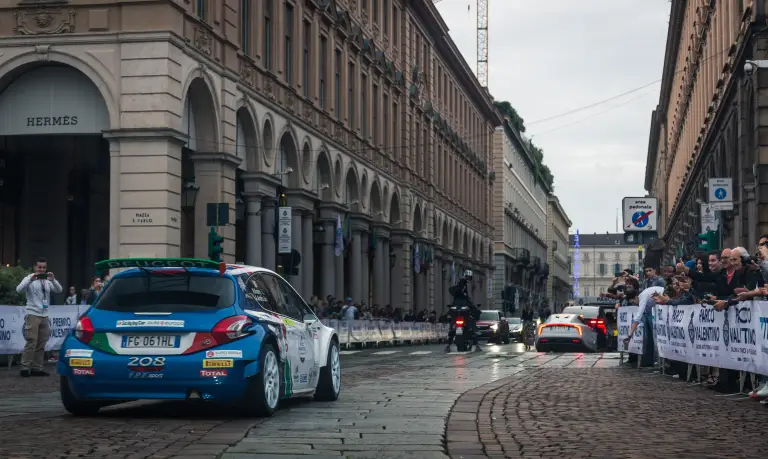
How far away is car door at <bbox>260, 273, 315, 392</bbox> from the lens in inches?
503

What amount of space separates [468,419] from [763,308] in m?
4.33

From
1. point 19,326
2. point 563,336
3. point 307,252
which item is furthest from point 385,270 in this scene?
point 19,326

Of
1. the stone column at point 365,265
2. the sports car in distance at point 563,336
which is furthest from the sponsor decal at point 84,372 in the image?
the stone column at point 365,265

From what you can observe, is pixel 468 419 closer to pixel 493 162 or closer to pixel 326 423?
pixel 326 423

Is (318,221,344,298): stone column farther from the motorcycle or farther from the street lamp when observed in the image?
the street lamp

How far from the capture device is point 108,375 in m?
11.4

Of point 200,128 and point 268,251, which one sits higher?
point 200,128

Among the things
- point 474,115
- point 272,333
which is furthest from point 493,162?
point 272,333

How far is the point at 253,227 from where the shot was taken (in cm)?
3662

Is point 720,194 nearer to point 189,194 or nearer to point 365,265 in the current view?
point 189,194

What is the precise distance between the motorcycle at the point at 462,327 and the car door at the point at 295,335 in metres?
21.7

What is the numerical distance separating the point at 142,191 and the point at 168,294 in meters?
17.0

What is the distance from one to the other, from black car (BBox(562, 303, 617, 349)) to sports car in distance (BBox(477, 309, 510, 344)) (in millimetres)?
6025

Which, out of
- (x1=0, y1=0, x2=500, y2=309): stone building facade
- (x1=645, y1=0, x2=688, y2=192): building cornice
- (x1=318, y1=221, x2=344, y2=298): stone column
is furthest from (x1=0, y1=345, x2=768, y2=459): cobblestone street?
(x1=645, y1=0, x2=688, y2=192): building cornice
